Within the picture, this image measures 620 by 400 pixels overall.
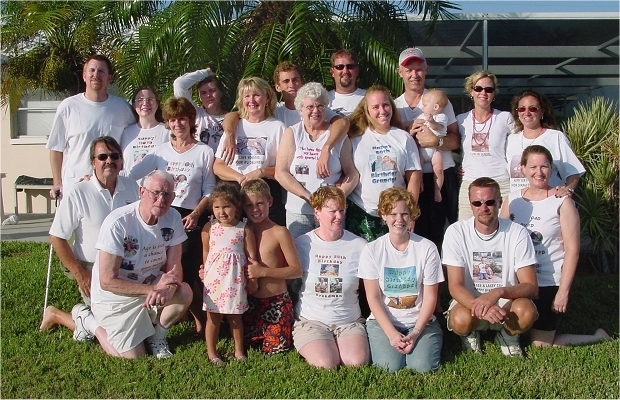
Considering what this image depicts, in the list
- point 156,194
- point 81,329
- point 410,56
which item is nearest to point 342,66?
point 410,56

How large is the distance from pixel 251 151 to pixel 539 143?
8.03 ft

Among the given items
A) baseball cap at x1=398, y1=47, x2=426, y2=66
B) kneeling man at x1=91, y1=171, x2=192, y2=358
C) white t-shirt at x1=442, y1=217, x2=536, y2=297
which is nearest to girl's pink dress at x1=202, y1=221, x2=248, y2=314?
kneeling man at x1=91, y1=171, x2=192, y2=358

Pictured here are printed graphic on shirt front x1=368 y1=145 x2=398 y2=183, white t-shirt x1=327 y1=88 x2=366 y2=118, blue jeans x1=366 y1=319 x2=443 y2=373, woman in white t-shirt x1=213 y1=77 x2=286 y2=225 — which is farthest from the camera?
white t-shirt x1=327 y1=88 x2=366 y2=118

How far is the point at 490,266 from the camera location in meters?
4.89

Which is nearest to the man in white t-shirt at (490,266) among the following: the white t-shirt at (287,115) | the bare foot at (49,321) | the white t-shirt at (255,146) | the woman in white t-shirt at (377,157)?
the woman in white t-shirt at (377,157)

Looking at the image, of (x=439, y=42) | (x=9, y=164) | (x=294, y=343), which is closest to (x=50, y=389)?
(x=294, y=343)

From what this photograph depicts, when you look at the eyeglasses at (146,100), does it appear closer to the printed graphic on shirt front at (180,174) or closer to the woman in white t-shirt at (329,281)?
the printed graphic on shirt front at (180,174)

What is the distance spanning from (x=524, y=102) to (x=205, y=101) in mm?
2823

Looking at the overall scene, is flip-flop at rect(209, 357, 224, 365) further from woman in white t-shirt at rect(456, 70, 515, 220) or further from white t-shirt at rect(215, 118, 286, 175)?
woman in white t-shirt at rect(456, 70, 515, 220)

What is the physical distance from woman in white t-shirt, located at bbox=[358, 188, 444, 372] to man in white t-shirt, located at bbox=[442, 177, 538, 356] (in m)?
0.20

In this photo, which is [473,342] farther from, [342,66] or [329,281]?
[342,66]

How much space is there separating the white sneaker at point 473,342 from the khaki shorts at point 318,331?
842 millimetres

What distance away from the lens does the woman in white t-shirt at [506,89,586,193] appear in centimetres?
546

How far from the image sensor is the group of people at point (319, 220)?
4.79 m
